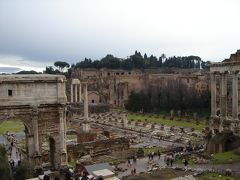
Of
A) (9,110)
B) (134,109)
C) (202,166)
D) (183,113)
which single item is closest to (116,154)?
(202,166)

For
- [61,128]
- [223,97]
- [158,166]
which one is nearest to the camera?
[61,128]

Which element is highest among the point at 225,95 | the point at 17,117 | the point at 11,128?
the point at 225,95

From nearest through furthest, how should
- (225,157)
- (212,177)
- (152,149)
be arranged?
(212,177) < (225,157) < (152,149)

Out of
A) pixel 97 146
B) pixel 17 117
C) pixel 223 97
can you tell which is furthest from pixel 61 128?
pixel 223 97

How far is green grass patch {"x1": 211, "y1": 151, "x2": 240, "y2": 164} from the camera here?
89.2 ft

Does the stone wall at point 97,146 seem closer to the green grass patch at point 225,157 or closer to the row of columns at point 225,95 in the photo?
the row of columns at point 225,95

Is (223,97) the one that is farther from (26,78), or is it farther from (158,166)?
(26,78)

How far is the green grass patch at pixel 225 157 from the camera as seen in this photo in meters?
27.2

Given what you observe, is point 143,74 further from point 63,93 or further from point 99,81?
point 63,93

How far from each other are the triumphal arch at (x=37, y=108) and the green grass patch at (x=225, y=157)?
10813 mm

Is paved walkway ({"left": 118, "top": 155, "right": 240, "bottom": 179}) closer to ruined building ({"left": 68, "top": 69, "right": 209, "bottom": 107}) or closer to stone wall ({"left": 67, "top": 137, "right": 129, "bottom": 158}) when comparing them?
stone wall ({"left": 67, "top": 137, "right": 129, "bottom": 158})

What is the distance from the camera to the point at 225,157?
28.1 metres

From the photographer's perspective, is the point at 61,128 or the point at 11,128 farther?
the point at 11,128

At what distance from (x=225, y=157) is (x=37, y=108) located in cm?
1404
